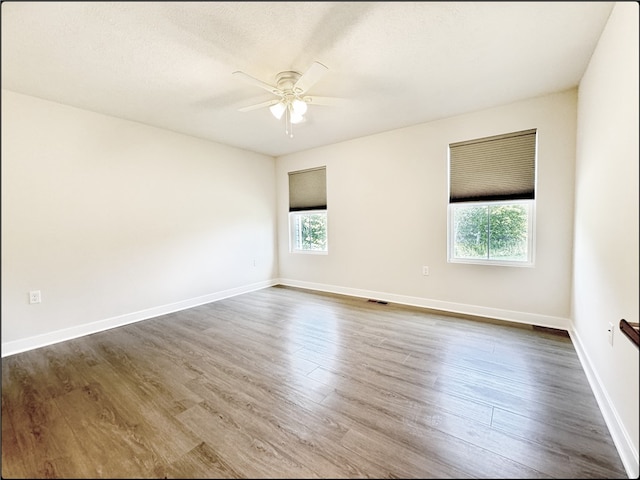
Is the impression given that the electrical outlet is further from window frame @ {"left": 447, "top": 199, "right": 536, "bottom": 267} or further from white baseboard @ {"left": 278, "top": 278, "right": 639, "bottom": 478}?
window frame @ {"left": 447, "top": 199, "right": 536, "bottom": 267}

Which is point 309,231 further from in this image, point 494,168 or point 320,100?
point 494,168

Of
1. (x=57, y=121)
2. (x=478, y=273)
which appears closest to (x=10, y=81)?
(x=57, y=121)

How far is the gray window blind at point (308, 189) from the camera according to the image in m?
4.80

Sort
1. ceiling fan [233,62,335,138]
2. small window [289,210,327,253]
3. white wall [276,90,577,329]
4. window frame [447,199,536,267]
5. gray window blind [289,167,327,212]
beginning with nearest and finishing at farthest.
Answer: ceiling fan [233,62,335,138] < white wall [276,90,577,329] < window frame [447,199,536,267] < gray window blind [289,167,327,212] < small window [289,210,327,253]

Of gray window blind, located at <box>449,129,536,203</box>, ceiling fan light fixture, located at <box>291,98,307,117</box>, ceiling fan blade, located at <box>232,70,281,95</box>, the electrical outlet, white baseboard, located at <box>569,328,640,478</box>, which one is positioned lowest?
white baseboard, located at <box>569,328,640,478</box>

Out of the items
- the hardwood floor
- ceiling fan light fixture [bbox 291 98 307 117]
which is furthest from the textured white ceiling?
the hardwood floor

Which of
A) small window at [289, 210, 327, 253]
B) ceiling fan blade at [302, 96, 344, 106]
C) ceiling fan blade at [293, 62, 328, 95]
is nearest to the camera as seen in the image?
ceiling fan blade at [293, 62, 328, 95]

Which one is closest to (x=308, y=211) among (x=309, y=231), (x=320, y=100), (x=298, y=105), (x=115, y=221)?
(x=309, y=231)

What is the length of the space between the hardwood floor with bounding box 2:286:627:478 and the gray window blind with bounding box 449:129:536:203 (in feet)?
5.06

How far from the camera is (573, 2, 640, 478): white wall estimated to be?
1.32 m

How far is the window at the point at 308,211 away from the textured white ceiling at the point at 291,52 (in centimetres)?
176

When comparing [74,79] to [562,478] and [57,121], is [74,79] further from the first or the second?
[562,478]

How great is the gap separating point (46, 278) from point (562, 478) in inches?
135

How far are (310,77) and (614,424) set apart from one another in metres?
2.88
